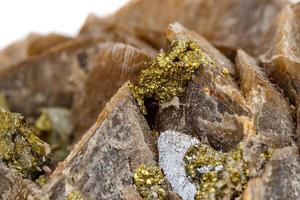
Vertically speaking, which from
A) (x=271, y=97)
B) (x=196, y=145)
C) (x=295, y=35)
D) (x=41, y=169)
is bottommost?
(x=41, y=169)

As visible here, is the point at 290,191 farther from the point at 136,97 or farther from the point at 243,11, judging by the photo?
the point at 243,11

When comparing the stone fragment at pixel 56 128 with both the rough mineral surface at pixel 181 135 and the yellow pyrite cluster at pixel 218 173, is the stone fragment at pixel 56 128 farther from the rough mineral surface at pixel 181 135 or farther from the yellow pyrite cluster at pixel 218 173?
the yellow pyrite cluster at pixel 218 173

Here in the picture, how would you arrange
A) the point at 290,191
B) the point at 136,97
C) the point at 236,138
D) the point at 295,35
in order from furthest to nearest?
the point at 295,35, the point at 136,97, the point at 236,138, the point at 290,191

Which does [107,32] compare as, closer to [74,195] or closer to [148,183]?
[148,183]

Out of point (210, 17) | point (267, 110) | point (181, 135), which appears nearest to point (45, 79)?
point (210, 17)

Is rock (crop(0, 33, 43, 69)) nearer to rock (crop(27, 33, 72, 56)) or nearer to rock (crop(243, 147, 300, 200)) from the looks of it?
rock (crop(27, 33, 72, 56))

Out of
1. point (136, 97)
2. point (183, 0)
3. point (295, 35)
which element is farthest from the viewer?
point (183, 0)

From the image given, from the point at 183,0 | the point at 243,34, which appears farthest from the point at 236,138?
the point at 183,0
